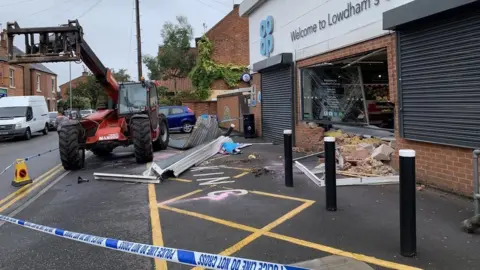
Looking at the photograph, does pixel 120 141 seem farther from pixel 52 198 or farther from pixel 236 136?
pixel 236 136

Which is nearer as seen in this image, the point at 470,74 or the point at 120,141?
the point at 470,74

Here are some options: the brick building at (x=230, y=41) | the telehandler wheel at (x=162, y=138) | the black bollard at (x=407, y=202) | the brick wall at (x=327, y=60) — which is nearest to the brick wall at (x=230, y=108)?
the telehandler wheel at (x=162, y=138)

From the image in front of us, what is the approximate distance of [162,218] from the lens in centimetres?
587

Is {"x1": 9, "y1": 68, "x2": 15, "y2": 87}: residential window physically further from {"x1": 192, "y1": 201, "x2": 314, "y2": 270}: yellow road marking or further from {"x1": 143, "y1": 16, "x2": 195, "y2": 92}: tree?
{"x1": 192, "y1": 201, "x2": 314, "y2": 270}: yellow road marking

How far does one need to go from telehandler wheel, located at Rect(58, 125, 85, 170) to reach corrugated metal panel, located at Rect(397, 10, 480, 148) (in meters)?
7.92

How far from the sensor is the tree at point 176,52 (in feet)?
120

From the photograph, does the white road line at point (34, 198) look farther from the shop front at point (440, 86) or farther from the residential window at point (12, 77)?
the residential window at point (12, 77)

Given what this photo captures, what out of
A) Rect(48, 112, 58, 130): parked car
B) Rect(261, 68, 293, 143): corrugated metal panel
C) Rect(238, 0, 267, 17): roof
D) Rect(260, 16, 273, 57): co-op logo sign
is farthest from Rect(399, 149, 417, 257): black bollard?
Rect(48, 112, 58, 130): parked car

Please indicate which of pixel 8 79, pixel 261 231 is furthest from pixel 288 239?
pixel 8 79

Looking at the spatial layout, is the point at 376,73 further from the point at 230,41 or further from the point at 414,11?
the point at 230,41

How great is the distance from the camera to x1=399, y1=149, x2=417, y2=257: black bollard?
4.08 m

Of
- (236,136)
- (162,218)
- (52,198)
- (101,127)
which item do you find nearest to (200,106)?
(236,136)

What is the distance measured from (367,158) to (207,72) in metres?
23.1

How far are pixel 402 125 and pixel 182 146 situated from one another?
29.4 ft
